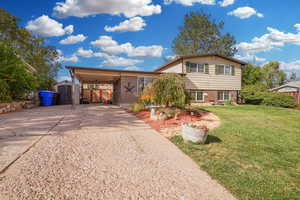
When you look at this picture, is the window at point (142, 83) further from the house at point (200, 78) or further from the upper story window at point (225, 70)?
the upper story window at point (225, 70)

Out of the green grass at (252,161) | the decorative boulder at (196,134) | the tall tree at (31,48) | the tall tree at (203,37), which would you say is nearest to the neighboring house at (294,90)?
the tall tree at (203,37)

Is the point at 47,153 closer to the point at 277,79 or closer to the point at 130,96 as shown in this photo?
the point at 130,96

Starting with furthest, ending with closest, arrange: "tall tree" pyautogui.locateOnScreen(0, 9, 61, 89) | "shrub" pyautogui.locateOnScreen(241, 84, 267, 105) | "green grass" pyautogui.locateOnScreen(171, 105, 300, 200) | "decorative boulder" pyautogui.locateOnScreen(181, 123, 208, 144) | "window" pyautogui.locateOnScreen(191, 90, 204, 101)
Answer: "tall tree" pyautogui.locateOnScreen(0, 9, 61, 89) < "shrub" pyautogui.locateOnScreen(241, 84, 267, 105) < "window" pyautogui.locateOnScreen(191, 90, 204, 101) < "decorative boulder" pyautogui.locateOnScreen(181, 123, 208, 144) < "green grass" pyautogui.locateOnScreen(171, 105, 300, 200)

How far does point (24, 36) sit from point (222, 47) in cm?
2863

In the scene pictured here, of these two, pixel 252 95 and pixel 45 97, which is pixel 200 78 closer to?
pixel 252 95

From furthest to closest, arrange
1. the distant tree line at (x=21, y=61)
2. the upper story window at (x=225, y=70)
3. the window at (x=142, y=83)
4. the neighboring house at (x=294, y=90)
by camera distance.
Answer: the neighboring house at (x=294, y=90), the upper story window at (x=225, y=70), the window at (x=142, y=83), the distant tree line at (x=21, y=61)

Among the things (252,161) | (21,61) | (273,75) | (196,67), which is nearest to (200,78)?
(196,67)

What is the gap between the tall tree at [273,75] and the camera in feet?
114

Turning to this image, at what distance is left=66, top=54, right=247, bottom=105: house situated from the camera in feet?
37.8

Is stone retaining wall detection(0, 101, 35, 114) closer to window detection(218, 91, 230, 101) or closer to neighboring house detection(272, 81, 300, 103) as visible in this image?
window detection(218, 91, 230, 101)

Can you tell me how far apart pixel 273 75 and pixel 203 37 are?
24027 millimetres

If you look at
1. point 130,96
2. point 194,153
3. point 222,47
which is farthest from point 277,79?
point 194,153

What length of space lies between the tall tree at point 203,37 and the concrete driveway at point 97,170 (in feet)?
80.2

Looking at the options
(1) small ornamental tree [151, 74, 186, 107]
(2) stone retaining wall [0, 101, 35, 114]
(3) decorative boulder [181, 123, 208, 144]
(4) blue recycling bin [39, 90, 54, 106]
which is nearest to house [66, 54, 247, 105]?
(4) blue recycling bin [39, 90, 54, 106]
